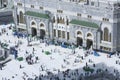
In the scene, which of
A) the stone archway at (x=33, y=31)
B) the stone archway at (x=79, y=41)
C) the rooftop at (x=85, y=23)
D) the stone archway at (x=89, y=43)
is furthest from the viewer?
the stone archway at (x=33, y=31)

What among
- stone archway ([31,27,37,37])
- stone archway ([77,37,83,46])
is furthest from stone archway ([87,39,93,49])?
stone archway ([31,27,37,37])

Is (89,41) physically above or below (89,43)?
above

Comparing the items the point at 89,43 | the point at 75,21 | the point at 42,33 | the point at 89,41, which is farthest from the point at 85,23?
the point at 42,33

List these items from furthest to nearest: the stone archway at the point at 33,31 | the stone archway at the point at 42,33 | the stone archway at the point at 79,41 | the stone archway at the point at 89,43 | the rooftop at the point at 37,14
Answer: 1. the stone archway at the point at 33,31
2. the stone archway at the point at 42,33
3. the rooftop at the point at 37,14
4. the stone archway at the point at 79,41
5. the stone archway at the point at 89,43

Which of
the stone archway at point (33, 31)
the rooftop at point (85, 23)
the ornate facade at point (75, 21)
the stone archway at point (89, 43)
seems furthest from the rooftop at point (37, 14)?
the stone archway at point (89, 43)

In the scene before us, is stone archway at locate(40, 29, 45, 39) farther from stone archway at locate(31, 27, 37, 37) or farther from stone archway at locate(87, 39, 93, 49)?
stone archway at locate(87, 39, 93, 49)

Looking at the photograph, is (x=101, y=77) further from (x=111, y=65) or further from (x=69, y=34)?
(x=69, y=34)

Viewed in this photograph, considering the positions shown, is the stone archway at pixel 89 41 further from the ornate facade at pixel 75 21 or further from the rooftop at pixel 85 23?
the rooftop at pixel 85 23

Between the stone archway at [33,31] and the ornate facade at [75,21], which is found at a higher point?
the ornate facade at [75,21]

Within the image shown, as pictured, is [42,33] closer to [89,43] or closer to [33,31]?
[33,31]

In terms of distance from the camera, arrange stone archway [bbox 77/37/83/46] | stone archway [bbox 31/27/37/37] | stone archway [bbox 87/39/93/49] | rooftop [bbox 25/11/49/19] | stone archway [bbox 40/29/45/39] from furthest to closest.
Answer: stone archway [bbox 31/27/37/37]
stone archway [bbox 40/29/45/39]
rooftop [bbox 25/11/49/19]
stone archway [bbox 77/37/83/46]
stone archway [bbox 87/39/93/49]

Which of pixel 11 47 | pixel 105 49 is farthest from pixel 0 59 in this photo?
pixel 105 49
